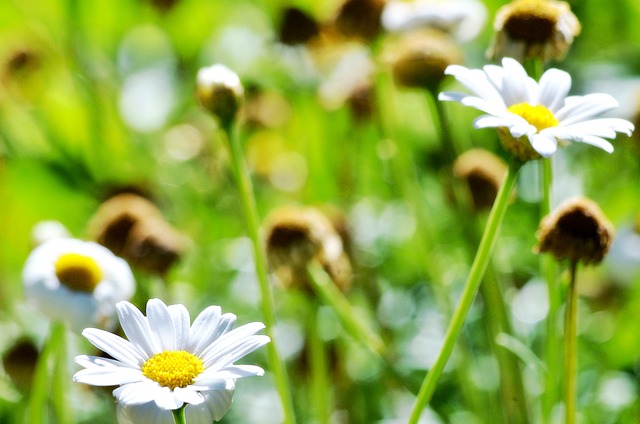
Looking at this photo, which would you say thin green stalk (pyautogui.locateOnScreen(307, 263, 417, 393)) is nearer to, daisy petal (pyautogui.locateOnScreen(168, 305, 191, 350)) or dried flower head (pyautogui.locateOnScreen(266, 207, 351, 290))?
dried flower head (pyautogui.locateOnScreen(266, 207, 351, 290))

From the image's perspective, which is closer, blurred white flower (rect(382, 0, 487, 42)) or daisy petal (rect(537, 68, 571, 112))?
daisy petal (rect(537, 68, 571, 112))

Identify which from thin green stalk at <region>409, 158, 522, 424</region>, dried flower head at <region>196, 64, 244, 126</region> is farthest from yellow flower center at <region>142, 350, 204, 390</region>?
dried flower head at <region>196, 64, 244, 126</region>

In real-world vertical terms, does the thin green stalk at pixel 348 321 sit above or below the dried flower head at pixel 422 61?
below

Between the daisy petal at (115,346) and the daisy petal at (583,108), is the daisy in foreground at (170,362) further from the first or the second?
the daisy petal at (583,108)

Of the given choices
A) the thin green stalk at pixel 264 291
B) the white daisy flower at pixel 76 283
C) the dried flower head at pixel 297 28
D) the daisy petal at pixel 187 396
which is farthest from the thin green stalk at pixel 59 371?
the dried flower head at pixel 297 28

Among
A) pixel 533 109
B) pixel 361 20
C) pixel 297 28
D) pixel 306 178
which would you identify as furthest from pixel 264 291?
pixel 297 28

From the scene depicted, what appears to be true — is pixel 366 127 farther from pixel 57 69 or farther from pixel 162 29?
pixel 57 69

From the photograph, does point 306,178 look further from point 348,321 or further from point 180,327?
point 180,327
